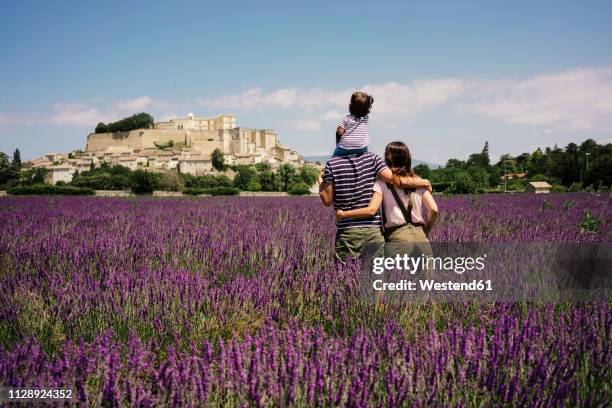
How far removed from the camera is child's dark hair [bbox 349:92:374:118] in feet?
9.73

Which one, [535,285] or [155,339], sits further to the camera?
[535,285]

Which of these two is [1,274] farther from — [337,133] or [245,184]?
[245,184]

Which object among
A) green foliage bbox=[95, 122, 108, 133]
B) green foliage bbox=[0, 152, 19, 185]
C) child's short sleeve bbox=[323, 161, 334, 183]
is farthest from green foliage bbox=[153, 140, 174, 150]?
child's short sleeve bbox=[323, 161, 334, 183]

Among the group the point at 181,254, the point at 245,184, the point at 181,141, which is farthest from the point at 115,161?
the point at 181,254

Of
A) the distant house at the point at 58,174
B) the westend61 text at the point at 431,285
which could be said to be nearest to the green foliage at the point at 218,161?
the distant house at the point at 58,174

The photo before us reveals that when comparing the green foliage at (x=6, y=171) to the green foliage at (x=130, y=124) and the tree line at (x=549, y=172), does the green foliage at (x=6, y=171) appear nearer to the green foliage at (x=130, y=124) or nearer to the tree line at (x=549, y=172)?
the green foliage at (x=130, y=124)

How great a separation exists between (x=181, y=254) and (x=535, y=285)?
291cm

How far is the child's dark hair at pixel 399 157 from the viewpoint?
10.3 feet

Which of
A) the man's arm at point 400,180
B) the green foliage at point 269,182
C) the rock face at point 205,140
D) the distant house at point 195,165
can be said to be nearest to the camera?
the man's arm at point 400,180

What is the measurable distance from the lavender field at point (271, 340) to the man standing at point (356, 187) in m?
0.26

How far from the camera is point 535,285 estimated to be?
280 cm

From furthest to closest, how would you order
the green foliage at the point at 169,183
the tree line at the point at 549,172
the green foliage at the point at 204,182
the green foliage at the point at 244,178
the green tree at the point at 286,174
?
the green foliage at the point at 244,178 → the green foliage at the point at 204,182 → the green tree at the point at 286,174 → the green foliage at the point at 169,183 → the tree line at the point at 549,172

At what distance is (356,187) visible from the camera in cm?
316

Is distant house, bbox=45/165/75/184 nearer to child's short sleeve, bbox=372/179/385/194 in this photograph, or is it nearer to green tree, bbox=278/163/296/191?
green tree, bbox=278/163/296/191
